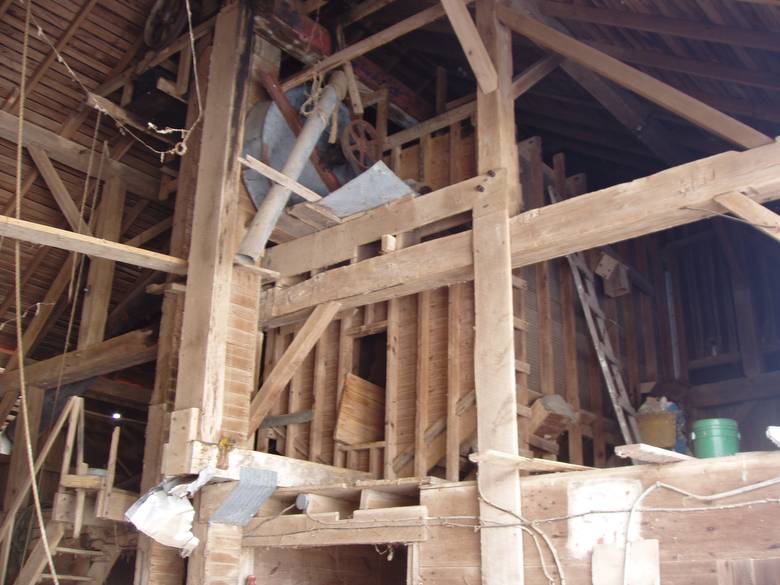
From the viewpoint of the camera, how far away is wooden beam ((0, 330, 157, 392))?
8727 mm

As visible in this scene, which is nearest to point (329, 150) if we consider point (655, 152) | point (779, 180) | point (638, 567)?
point (655, 152)

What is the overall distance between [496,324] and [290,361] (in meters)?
2.00

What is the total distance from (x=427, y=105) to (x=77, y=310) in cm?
523

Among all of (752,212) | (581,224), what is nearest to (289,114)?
(581,224)

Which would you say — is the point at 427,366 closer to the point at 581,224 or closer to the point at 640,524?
the point at 581,224

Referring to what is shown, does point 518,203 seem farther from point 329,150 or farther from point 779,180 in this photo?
point 329,150

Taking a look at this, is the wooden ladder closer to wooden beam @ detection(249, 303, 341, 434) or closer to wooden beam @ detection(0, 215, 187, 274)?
wooden beam @ detection(249, 303, 341, 434)

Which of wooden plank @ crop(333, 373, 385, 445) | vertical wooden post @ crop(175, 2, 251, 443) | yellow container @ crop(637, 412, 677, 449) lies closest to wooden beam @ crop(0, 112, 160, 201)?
vertical wooden post @ crop(175, 2, 251, 443)

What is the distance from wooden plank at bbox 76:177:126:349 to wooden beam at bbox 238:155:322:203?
10.8ft

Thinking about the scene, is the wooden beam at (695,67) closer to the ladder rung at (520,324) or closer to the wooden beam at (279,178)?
the ladder rung at (520,324)

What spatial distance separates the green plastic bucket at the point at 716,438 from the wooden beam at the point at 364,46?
13.7ft

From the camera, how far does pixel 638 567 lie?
4922 millimetres

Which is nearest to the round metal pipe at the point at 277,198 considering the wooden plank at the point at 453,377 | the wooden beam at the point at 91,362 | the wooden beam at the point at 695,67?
the wooden plank at the point at 453,377

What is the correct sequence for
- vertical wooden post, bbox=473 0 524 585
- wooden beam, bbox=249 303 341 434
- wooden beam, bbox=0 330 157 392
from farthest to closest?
wooden beam, bbox=0 330 157 392
wooden beam, bbox=249 303 341 434
vertical wooden post, bbox=473 0 524 585
